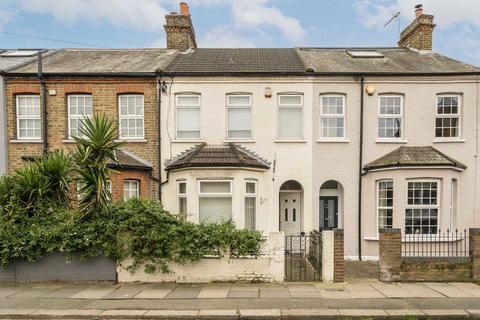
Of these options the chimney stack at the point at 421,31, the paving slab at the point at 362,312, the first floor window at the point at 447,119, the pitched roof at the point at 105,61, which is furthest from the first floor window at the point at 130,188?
the chimney stack at the point at 421,31

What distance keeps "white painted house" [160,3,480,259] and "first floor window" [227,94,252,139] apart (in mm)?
40

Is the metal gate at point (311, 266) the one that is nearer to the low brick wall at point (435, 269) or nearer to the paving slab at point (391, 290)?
the paving slab at point (391, 290)

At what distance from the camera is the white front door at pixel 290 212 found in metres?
12.9

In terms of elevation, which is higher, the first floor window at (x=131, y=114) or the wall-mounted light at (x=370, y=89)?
the wall-mounted light at (x=370, y=89)

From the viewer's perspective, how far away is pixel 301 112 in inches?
495

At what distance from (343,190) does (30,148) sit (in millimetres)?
12315

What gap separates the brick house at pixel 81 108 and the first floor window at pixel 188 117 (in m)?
0.89

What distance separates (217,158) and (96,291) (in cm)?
551

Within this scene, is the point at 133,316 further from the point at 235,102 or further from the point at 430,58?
the point at 430,58

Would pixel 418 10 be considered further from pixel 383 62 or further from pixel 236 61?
pixel 236 61

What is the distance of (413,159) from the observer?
11.6 m

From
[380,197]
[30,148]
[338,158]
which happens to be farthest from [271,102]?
[30,148]

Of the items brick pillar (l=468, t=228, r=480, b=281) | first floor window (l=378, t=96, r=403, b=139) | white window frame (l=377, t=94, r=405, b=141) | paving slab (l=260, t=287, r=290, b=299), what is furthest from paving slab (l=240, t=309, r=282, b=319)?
first floor window (l=378, t=96, r=403, b=139)

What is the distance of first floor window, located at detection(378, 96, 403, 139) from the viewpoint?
1250 centimetres
